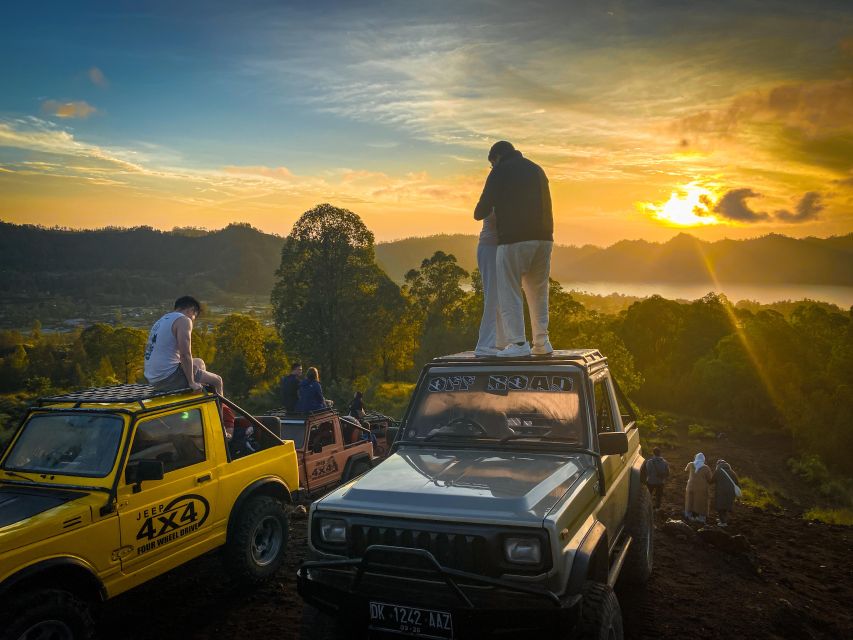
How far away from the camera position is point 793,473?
38.1 metres

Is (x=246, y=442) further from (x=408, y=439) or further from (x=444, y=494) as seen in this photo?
(x=444, y=494)

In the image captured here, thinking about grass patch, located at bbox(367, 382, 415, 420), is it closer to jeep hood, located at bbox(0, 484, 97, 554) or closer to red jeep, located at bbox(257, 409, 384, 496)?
red jeep, located at bbox(257, 409, 384, 496)

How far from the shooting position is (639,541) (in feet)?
21.5

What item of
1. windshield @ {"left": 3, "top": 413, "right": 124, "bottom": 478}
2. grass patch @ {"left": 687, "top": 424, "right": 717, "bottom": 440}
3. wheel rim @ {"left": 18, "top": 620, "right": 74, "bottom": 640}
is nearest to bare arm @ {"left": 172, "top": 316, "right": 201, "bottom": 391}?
windshield @ {"left": 3, "top": 413, "right": 124, "bottom": 478}

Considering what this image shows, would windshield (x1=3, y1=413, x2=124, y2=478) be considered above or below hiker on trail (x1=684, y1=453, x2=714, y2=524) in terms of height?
above

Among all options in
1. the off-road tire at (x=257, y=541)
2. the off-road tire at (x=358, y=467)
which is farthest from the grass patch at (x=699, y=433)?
the off-road tire at (x=257, y=541)

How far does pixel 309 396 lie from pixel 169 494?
567 centimetres

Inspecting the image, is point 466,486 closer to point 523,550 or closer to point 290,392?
point 523,550

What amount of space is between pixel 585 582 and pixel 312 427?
24.0 ft

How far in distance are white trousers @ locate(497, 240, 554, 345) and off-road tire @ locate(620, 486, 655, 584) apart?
2.08 meters

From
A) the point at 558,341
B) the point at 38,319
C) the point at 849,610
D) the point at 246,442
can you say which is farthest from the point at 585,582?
the point at 38,319

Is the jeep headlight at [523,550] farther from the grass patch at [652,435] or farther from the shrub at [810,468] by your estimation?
the shrub at [810,468]

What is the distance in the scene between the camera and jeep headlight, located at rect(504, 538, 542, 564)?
3.52 meters

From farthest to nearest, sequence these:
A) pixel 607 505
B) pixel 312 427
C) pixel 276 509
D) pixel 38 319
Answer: pixel 38 319 → pixel 312 427 → pixel 276 509 → pixel 607 505
